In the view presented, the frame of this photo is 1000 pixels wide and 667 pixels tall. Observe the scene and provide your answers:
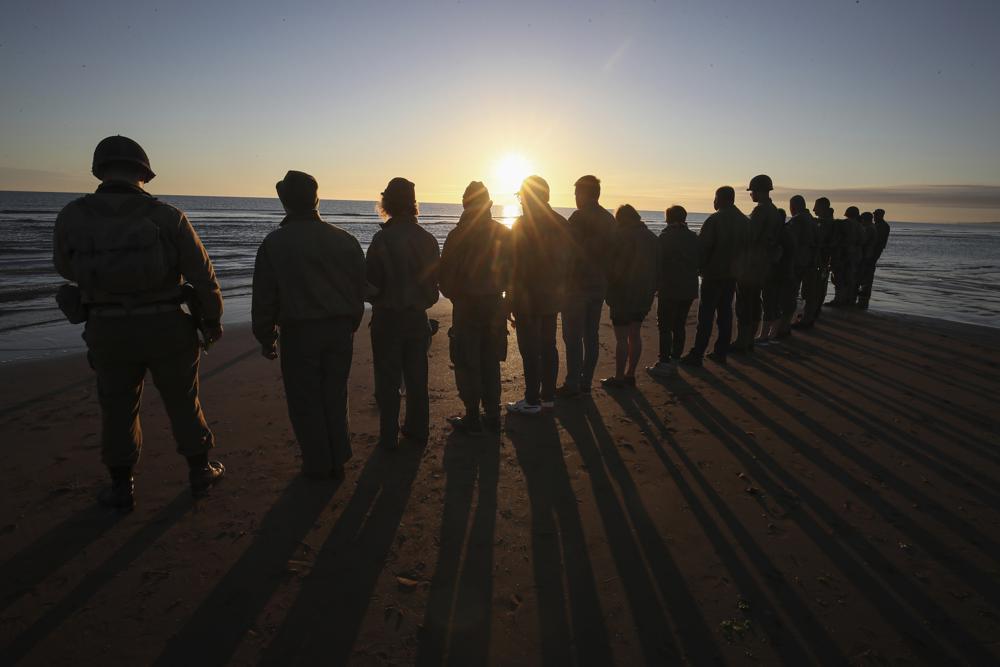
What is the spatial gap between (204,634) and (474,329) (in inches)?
112

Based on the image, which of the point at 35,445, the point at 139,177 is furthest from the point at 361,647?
the point at 35,445

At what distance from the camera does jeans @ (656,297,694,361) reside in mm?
6648

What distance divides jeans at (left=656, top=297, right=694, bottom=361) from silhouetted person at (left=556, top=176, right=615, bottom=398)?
145 cm

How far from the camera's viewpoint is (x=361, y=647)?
2262mm

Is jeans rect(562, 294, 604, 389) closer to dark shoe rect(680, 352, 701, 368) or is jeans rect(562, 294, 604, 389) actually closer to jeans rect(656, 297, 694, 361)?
jeans rect(656, 297, 694, 361)

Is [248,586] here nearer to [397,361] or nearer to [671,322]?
[397,361]

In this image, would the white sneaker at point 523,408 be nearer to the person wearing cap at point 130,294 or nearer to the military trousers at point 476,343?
the military trousers at point 476,343

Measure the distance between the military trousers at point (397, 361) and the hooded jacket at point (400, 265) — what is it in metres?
0.11

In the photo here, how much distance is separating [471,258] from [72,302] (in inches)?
106

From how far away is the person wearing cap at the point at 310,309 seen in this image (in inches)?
133

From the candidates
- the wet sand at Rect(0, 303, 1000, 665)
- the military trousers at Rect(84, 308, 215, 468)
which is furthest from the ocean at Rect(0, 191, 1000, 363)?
the military trousers at Rect(84, 308, 215, 468)

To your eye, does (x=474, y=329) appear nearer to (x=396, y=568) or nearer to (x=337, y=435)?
(x=337, y=435)

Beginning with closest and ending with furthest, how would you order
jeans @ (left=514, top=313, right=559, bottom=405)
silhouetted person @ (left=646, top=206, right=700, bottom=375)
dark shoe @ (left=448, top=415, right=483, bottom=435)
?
dark shoe @ (left=448, top=415, right=483, bottom=435) → jeans @ (left=514, top=313, right=559, bottom=405) → silhouetted person @ (left=646, top=206, right=700, bottom=375)

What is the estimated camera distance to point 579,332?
5555 millimetres
